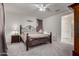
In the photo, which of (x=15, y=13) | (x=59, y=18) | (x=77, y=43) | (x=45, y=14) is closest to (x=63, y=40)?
(x=77, y=43)

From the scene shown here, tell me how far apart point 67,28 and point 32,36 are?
68 cm

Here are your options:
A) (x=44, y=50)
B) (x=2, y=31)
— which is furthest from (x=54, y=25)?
(x=2, y=31)

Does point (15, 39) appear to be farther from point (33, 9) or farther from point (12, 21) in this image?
point (33, 9)

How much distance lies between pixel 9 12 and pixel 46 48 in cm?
98

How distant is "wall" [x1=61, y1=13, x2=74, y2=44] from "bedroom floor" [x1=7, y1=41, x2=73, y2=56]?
0.11 m

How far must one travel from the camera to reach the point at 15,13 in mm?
2006

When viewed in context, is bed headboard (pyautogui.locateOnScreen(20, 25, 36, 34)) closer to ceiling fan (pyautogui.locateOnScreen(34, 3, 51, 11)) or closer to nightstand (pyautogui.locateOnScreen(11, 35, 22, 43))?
nightstand (pyautogui.locateOnScreen(11, 35, 22, 43))

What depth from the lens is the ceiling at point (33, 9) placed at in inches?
78.8

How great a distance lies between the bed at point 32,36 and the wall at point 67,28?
270 millimetres

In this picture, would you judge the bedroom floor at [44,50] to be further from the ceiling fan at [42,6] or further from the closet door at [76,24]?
the ceiling fan at [42,6]

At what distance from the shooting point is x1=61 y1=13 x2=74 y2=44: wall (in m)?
2.00

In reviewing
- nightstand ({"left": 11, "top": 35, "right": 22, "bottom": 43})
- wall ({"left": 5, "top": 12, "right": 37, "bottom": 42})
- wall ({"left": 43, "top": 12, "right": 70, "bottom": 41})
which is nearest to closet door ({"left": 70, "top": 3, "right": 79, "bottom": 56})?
wall ({"left": 43, "top": 12, "right": 70, "bottom": 41})

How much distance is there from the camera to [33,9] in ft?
→ 6.63

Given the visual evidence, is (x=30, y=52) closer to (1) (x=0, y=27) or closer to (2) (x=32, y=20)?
(2) (x=32, y=20)
